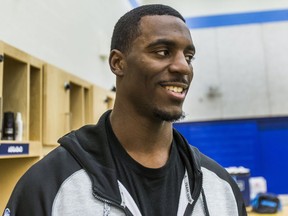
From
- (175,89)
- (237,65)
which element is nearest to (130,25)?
(175,89)

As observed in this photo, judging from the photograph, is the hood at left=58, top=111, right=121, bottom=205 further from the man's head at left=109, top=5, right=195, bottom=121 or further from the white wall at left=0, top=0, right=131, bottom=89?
the white wall at left=0, top=0, right=131, bottom=89

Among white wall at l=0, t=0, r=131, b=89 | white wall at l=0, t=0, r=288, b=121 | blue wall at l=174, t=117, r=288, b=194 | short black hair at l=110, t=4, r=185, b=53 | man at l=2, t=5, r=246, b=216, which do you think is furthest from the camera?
white wall at l=0, t=0, r=288, b=121

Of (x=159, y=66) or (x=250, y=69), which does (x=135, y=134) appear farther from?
(x=250, y=69)

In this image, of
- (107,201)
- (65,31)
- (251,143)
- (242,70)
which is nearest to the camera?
(107,201)

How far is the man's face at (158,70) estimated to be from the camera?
77 cm

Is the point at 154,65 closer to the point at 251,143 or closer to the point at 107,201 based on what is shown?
the point at 107,201

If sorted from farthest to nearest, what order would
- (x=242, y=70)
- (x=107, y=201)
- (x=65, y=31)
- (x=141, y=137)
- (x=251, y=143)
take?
(x=242, y=70) → (x=251, y=143) → (x=65, y=31) → (x=141, y=137) → (x=107, y=201)

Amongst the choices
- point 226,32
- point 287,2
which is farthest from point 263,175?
point 287,2

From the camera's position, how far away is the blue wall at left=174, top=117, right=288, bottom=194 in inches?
163

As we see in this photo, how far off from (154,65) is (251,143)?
3763 millimetres

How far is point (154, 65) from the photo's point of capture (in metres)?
0.76

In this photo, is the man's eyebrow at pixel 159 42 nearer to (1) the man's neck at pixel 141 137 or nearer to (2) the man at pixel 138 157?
(2) the man at pixel 138 157

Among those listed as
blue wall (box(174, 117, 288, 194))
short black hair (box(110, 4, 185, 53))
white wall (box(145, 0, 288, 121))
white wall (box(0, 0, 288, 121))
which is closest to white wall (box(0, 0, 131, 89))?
white wall (box(0, 0, 288, 121))

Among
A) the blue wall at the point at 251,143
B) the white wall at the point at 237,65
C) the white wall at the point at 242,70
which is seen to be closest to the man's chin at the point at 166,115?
the white wall at the point at 237,65
